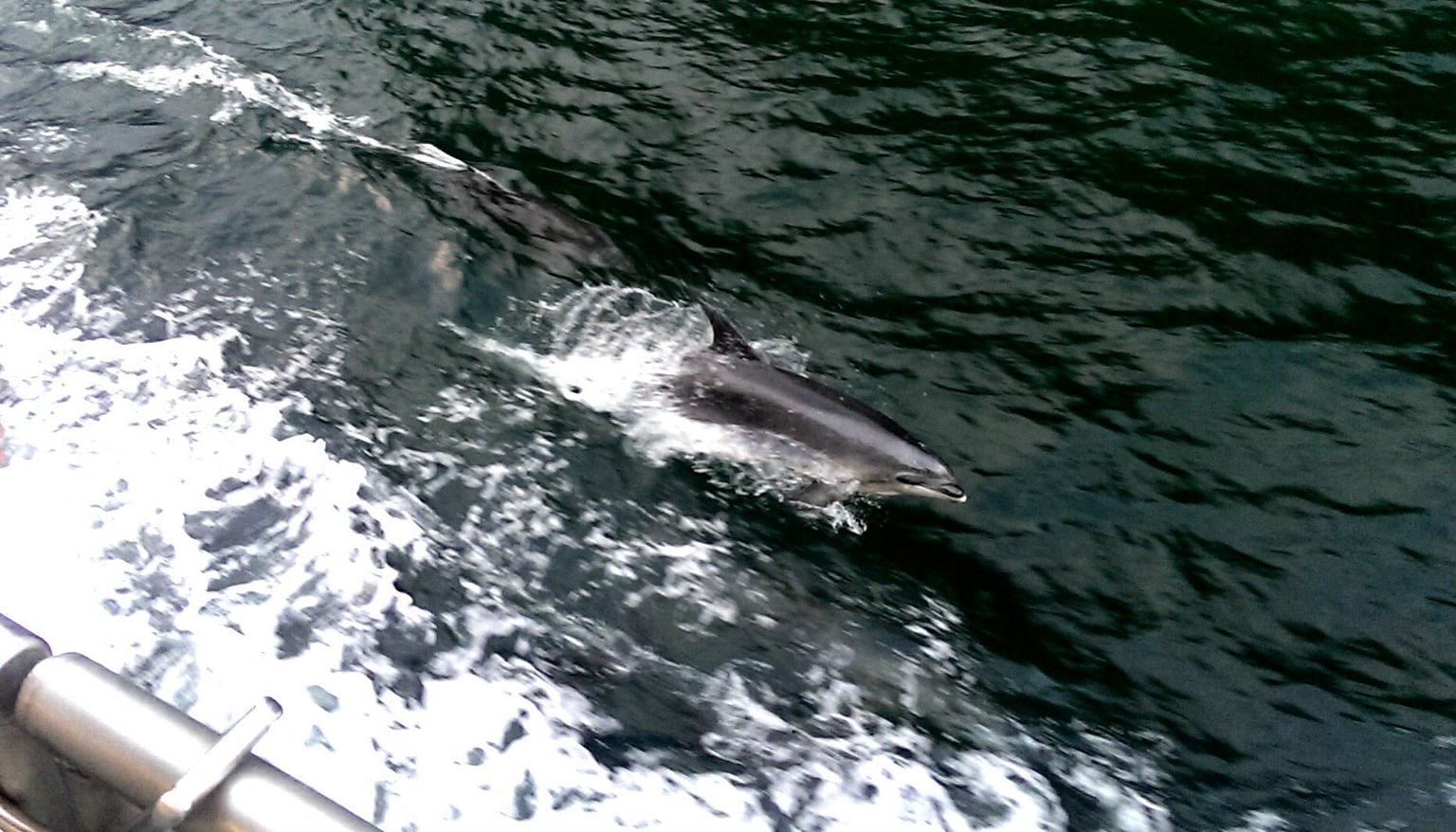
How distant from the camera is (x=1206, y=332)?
10.2 m

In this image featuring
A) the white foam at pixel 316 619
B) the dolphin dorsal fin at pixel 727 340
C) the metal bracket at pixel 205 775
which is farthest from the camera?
the dolphin dorsal fin at pixel 727 340

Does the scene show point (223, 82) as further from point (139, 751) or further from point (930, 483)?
point (139, 751)

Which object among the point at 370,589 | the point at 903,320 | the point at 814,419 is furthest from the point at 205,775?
the point at 903,320

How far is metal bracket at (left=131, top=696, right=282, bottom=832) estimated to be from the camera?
6.73ft

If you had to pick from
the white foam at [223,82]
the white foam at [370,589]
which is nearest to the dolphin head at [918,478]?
the white foam at [370,589]

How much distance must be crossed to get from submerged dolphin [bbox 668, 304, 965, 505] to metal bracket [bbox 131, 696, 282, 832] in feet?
22.0

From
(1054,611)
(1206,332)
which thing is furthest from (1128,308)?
(1054,611)

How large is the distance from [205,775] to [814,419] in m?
6.87

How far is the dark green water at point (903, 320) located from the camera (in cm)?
739

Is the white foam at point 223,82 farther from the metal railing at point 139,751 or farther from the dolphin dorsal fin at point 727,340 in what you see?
the metal railing at point 139,751

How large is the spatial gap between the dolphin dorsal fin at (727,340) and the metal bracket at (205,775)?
282 inches

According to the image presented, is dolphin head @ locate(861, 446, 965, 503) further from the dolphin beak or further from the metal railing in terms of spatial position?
the metal railing

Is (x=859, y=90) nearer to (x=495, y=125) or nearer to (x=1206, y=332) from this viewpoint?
(x=495, y=125)

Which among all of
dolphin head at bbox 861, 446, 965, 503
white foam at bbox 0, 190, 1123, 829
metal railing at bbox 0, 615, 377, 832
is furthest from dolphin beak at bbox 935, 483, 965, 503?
metal railing at bbox 0, 615, 377, 832
